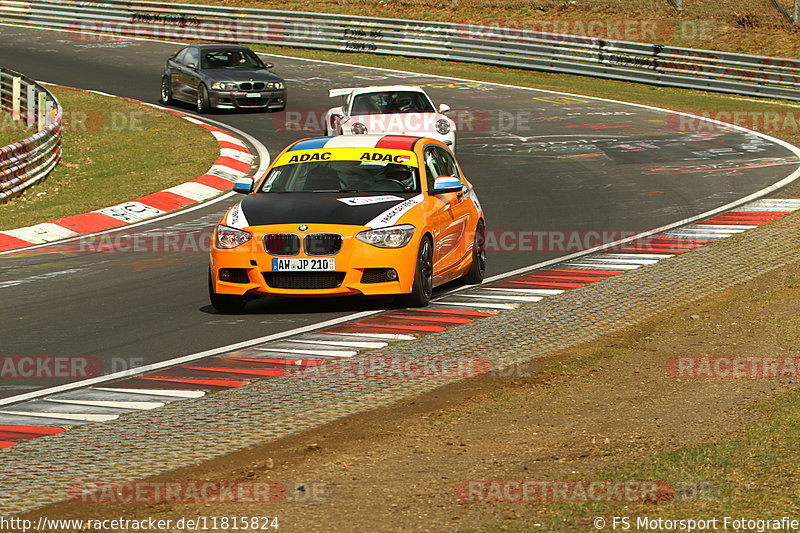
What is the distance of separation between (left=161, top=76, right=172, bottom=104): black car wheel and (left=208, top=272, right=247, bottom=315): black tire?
19.2 m

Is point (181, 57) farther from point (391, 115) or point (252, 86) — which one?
point (391, 115)

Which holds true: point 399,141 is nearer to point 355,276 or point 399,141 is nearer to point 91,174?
point 355,276

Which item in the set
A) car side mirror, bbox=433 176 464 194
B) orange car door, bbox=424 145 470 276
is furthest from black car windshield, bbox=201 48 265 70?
car side mirror, bbox=433 176 464 194

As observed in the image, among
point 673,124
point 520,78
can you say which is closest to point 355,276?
point 673,124

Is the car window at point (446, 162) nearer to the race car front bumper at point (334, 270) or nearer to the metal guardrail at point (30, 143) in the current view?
the race car front bumper at point (334, 270)

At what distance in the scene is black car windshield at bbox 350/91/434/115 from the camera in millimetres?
22625

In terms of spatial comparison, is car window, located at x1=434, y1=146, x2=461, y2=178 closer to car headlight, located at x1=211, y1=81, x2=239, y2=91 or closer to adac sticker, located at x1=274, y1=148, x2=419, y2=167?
adac sticker, located at x1=274, y1=148, x2=419, y2=167

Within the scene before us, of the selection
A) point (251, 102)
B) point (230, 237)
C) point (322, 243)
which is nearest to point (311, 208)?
point (322, 243)

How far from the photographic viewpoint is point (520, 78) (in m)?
35.6

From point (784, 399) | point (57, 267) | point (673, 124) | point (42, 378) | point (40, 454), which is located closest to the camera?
point (40, 454)

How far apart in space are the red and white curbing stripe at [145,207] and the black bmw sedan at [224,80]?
4525 mm

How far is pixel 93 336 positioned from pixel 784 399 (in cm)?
581

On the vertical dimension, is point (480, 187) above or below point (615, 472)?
below

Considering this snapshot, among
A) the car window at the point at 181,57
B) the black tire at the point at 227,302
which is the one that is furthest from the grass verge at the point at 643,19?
the black tire at the point at 227,302
